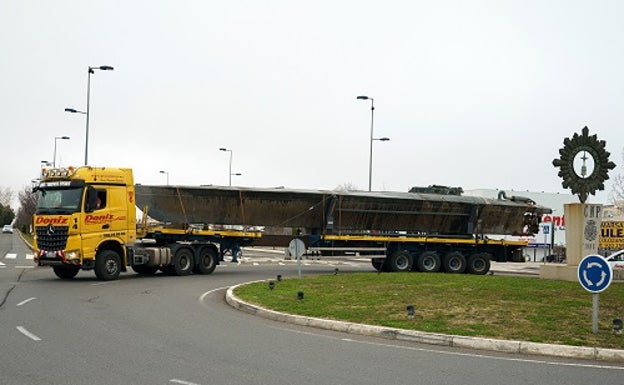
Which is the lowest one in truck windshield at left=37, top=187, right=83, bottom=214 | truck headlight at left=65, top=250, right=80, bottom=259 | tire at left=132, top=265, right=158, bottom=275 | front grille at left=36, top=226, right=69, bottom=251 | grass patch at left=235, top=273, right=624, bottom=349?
tire at left=132, top=265, right=158, bottom=275

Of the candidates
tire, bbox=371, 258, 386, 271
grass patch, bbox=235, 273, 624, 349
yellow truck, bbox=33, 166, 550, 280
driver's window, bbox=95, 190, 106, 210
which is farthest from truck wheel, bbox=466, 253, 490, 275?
driver's window, bbox=95, 190, 106, 210

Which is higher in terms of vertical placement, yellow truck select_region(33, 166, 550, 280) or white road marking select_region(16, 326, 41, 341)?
yellow truck select_region(33, 166, 550, 280)

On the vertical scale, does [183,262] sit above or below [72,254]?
below

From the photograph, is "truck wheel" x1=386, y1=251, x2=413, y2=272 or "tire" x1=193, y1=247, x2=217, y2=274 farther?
"truck wheel" x1=386, y1=251, x2=413, y2=272

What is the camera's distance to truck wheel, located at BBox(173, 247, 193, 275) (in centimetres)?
2391

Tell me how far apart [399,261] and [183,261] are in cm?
986

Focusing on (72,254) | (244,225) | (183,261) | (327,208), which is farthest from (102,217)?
(327,208)

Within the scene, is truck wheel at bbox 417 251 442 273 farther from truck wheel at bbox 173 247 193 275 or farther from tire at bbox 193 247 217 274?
truck wheel at bbox 173 247 193 275

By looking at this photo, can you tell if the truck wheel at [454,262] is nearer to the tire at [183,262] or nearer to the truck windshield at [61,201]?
the tire at [183,262]

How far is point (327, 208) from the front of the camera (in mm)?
27531

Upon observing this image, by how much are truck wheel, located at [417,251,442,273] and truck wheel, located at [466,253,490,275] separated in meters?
1.65

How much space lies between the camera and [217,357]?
8.59 metres

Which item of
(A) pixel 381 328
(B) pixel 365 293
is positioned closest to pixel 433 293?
(B) pixel 365 293

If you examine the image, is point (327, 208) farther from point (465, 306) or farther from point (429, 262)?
point (465, 306)
